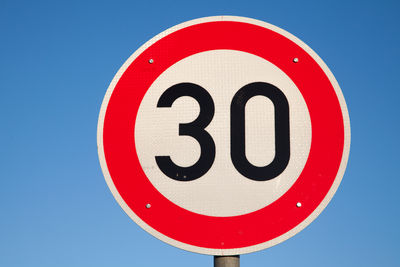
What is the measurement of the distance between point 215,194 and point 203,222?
0.08 metres

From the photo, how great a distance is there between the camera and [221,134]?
1.40 m

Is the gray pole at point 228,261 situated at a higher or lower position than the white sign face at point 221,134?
lower

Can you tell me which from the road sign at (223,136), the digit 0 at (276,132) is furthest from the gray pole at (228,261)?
the digit 0 at (276,132)

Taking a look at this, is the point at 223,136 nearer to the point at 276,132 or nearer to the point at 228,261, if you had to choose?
the point at 276,132

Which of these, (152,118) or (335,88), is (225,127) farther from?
(335,88)

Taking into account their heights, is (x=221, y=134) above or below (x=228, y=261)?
above

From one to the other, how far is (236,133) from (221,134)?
1.7 inches

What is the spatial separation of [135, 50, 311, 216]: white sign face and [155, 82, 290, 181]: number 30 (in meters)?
0.01

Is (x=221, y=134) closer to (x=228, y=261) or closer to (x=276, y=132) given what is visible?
(x=276, y=132)

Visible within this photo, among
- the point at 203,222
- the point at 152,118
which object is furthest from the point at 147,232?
the point at 152,118

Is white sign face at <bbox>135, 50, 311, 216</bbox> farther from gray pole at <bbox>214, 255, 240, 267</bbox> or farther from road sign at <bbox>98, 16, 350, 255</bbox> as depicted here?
gray pole at <bbox>214, 255, 240, 267</bbox>

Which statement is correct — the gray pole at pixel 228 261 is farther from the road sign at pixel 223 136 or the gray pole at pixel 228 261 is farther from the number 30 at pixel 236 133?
the number 30 at pixel 236 133

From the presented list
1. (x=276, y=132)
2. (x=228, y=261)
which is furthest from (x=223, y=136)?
(x=228, y=261)

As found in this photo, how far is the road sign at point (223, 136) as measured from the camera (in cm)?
135
